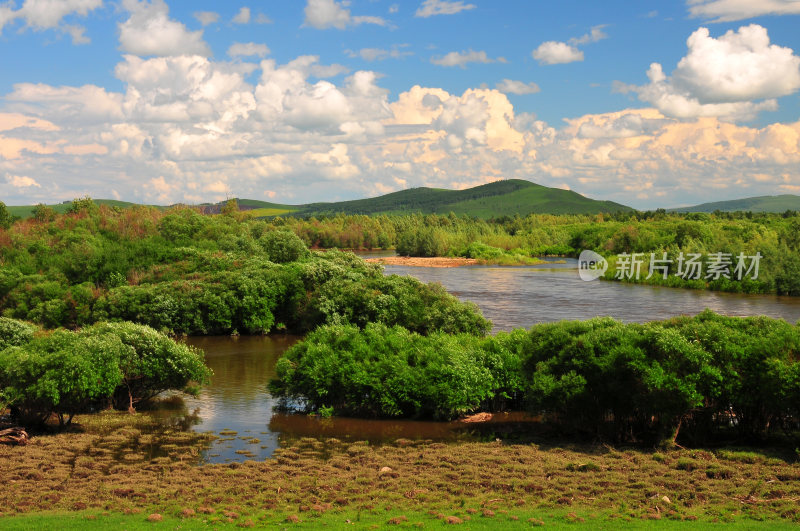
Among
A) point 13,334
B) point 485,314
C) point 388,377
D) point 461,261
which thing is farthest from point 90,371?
point 461,261

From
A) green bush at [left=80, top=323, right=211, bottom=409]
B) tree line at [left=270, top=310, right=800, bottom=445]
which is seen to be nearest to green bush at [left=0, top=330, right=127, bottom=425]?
green bush at [left=80, top=323, right=211, bottom=409]

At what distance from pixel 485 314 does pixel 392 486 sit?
4749cm

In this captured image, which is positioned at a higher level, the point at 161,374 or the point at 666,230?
the point at 666,230

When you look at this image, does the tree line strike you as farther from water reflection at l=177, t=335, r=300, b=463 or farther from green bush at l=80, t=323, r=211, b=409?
green bush at l=80, t=323, r=211, b=409

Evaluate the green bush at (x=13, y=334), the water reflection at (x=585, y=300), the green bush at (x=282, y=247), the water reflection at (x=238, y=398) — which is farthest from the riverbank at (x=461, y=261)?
the green bush at (x=13, y=334)

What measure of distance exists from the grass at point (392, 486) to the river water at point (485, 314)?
1.96 metres

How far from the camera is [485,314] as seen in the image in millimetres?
69188

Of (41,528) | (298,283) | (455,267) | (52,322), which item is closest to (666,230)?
(455,267)

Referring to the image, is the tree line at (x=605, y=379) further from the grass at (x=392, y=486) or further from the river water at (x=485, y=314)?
the grass at (x=392, y=486)

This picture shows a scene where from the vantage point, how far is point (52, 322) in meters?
59.2

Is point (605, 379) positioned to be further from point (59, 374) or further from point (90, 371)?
point (59, 374)

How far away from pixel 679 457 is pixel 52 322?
53.3 metres

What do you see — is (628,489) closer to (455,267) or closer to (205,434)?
(205,434)

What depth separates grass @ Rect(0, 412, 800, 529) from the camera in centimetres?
1919
